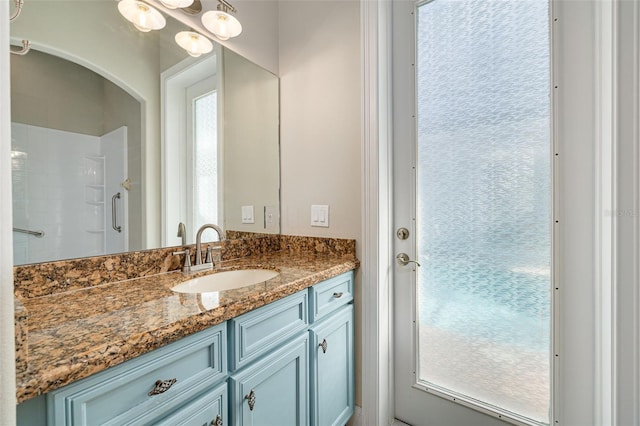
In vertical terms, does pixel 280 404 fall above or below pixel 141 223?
below

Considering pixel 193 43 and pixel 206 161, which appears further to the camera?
pixel 206 161

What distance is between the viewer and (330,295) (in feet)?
4.25

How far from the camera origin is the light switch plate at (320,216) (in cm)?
158

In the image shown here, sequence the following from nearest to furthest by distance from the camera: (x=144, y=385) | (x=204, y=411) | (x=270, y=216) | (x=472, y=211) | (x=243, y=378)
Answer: (x=144, y=385) < (x=204, y=411) < (x=243, y=378) < (x=472, y=211) < (x=270, y=216)

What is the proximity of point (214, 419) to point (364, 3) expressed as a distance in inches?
70.6

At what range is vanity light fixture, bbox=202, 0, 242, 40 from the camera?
135 cm

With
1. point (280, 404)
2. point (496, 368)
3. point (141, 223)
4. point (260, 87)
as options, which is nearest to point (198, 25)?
point (260, 87)

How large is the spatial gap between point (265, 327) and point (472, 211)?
100 centimetres

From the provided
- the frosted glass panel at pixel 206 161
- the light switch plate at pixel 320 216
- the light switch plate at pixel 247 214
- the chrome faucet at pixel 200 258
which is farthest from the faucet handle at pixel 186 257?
the light switch plate at pixel 320 216

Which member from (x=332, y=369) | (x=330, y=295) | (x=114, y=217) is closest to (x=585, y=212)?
(x=330, y=295)

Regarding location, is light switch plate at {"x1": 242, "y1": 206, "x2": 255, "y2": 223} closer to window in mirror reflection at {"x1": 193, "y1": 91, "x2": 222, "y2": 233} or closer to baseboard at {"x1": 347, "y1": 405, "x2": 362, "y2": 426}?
window in mirror reflection at {"x1": 193, "y1": 91, "x2": 222, "y2": 233}

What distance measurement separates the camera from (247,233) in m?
1.62

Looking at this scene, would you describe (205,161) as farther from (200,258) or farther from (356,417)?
(356,417)

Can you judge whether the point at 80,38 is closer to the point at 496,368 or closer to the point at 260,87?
the point at 260,87
